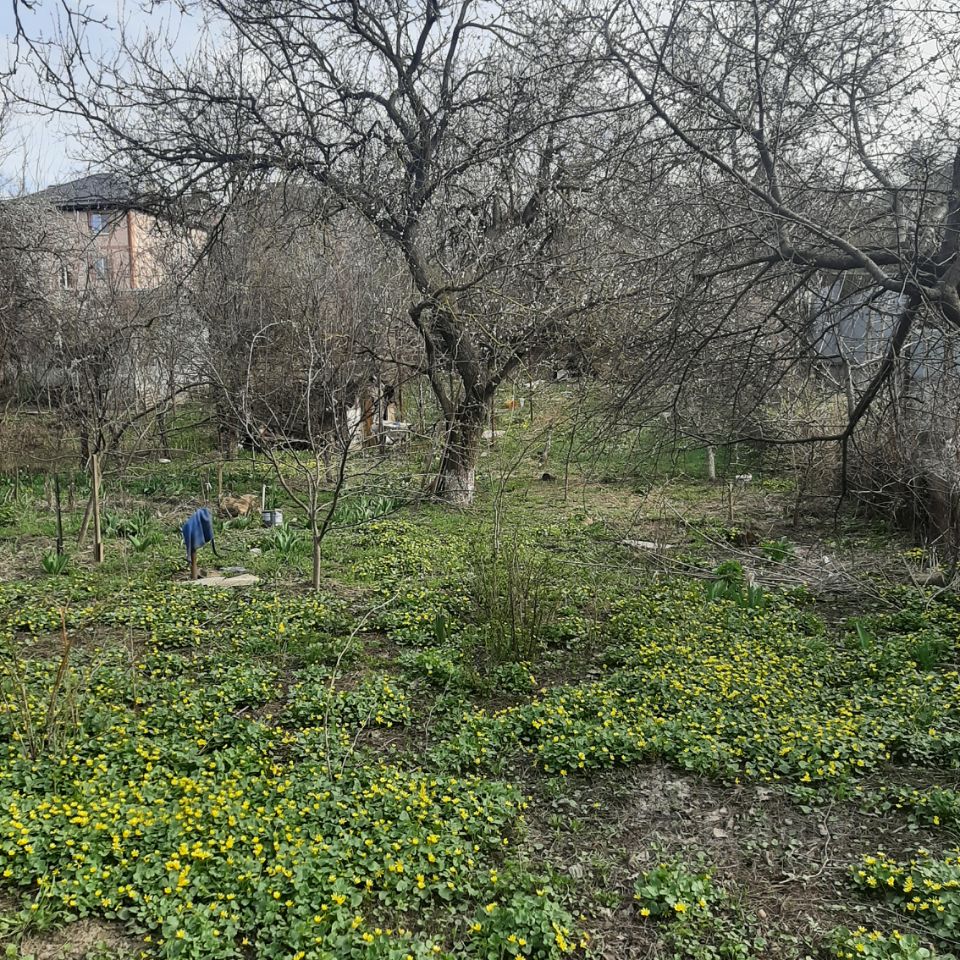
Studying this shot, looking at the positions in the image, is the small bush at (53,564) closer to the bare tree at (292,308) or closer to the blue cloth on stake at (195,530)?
the blue cloth on stake at (195,530)

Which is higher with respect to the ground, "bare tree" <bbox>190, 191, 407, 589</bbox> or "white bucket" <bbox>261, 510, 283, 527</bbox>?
"bare tree" <bbox>190, 191, 407, 589</bbox>

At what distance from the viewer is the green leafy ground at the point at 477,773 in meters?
2.80

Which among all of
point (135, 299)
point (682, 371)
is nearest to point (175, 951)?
point (682, 371)

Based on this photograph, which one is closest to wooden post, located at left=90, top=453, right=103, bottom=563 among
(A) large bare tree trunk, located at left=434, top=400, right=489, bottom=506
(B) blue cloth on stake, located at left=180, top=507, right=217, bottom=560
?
(B) blue cloth on stake, located at left=180, top=507, right=217, bottom=560

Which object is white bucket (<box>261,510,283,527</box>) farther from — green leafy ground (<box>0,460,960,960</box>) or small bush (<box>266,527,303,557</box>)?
green leafy ground (<box>0,460,960,960</box>)

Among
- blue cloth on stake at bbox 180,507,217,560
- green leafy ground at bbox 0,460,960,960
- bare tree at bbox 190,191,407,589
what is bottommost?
green leafy ground at bbox 0,460,960,960

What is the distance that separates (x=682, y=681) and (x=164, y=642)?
306 cm

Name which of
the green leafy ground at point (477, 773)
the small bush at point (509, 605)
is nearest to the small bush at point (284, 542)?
the green leafy ground at point (477, 773)

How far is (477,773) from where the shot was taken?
3.78 meters

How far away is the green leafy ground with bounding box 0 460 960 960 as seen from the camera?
2.80 metres

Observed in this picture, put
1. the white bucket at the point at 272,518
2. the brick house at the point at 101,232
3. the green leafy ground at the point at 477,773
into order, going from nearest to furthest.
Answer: the green leafy ground at the point at 477,773, the brick house at the point at 101,232, the white bucket at the point at 272,518

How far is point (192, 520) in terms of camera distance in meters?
6.34

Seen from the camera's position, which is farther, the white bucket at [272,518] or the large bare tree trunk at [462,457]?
the large bare tree trunk at [462,457]

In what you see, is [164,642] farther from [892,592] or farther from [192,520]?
[892,592]
